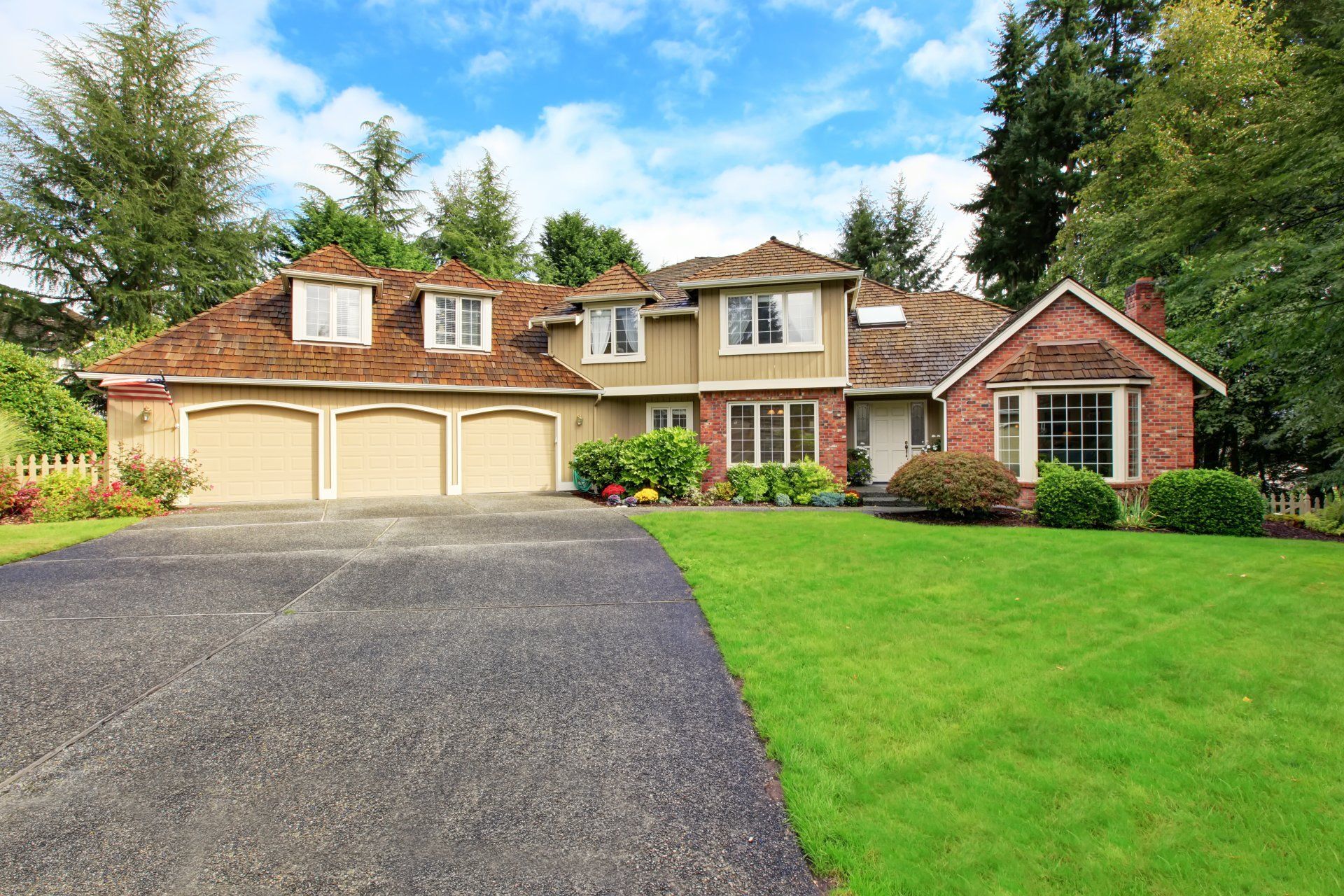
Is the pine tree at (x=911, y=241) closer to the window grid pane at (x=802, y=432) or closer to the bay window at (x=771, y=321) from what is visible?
the bay window at (x=771, y=321)

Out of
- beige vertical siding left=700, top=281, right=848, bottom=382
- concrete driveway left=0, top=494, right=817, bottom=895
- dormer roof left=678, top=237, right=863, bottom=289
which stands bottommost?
concrete driveway left=0, top=494, right=817, bottom=895

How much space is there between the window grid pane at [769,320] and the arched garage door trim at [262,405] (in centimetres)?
1149

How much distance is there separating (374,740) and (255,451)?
13.7 metres

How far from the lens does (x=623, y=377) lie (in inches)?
693

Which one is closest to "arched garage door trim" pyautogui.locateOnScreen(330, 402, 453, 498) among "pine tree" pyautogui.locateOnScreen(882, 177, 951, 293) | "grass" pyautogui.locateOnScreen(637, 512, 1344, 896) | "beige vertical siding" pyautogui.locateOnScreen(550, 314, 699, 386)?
Answer: "beige vertical siding" pyautogui.locateOnScreen(550, 314, 699, 386)

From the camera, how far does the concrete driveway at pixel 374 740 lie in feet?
8.50

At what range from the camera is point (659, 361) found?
17328 mm

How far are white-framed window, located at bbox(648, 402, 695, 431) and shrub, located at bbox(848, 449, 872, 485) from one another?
15.8 feet

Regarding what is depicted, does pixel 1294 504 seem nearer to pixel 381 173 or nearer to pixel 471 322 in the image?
pixel 471 322

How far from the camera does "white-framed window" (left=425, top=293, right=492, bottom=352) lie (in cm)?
1662

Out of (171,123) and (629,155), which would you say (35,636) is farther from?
(171,123)

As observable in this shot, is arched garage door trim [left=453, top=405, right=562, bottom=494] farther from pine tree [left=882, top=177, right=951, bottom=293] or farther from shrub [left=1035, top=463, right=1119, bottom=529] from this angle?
pine tree [left=882, top=177, right=951, bottom=293]

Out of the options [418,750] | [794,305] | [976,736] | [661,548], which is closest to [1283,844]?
[976,736]

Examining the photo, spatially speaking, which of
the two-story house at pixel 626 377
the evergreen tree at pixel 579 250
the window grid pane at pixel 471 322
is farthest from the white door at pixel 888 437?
the evergreen tree at pixel 579 250
